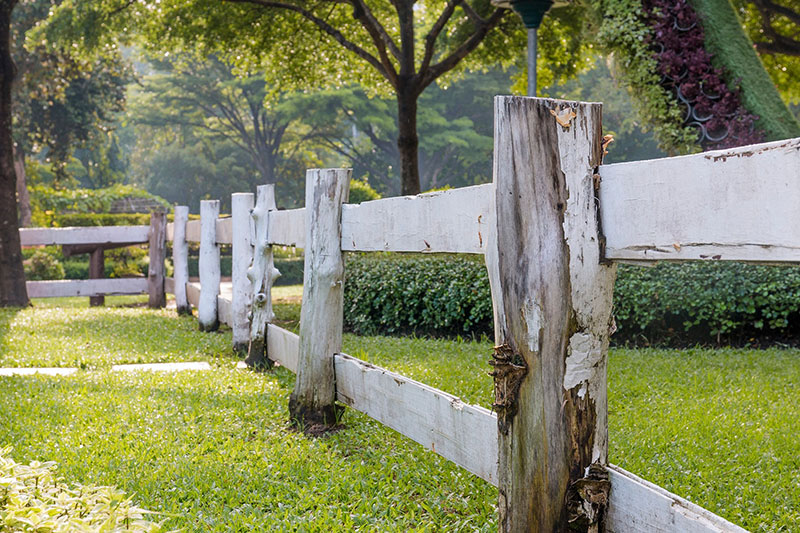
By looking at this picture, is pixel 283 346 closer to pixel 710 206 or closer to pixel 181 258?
pixel 710 206

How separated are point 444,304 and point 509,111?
6.40m

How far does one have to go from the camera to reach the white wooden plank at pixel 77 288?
38.5 feet

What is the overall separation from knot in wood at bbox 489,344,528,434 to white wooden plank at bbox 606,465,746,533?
1.12ft

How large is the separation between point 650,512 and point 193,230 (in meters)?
8.63

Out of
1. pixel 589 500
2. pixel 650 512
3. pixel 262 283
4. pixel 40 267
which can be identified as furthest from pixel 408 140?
pixel 650 512

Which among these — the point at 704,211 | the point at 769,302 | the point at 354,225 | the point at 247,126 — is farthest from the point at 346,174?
the point at 247,126

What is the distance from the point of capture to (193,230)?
394 inches

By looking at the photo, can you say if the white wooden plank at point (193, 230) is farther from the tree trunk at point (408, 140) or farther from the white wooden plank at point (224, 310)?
the tree trunk at point (408, 140)

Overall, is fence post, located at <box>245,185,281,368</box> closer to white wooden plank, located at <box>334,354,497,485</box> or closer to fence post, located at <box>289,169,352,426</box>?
fence post, located at <box>289,169,352,426</box>

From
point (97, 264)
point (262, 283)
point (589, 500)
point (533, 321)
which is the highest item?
point (533, 321)

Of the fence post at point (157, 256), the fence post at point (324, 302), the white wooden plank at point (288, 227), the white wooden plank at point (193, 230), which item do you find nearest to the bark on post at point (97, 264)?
the fence post at point (157, 256)

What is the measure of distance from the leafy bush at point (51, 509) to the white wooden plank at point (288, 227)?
264cm

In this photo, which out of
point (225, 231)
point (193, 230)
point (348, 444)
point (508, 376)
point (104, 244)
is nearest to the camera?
point (508, 376)

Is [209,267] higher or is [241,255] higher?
[241,255]
